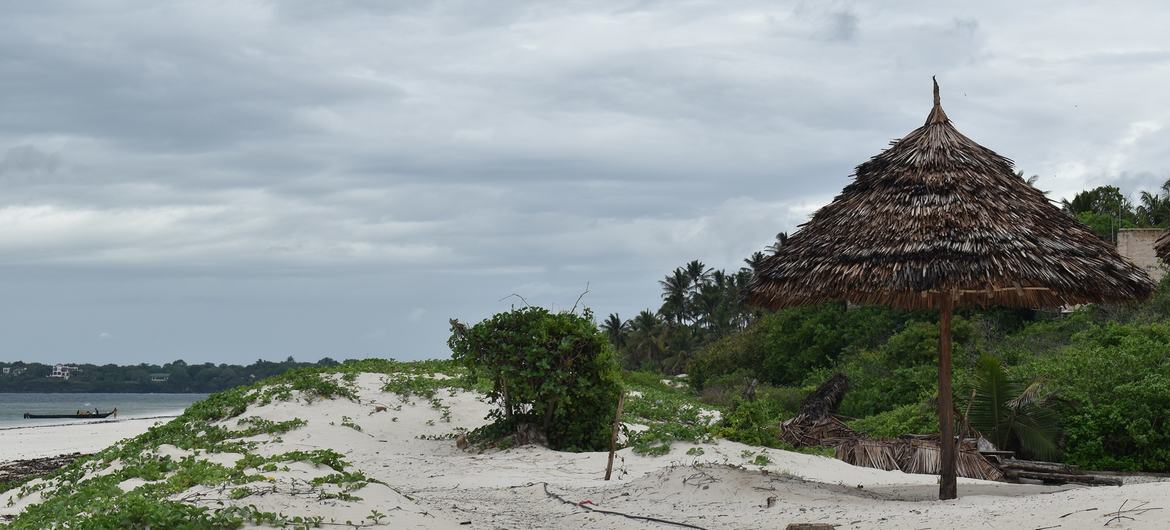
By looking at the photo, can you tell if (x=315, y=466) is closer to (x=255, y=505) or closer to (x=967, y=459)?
(x=255, y=505)

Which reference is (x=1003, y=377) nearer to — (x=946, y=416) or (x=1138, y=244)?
(x=946, y=416)

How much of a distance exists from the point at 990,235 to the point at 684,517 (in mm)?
3937

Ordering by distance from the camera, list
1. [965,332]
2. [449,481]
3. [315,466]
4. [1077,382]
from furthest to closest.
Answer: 1. [965,332]
2. [1077,382]
3. [449,481]
4. [315,466]

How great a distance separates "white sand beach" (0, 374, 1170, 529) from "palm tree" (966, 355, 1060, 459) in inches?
109

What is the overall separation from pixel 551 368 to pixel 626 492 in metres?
4.26

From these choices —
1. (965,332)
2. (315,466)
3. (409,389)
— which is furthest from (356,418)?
(965,332)

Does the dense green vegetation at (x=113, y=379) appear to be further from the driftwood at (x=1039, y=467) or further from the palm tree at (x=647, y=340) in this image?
the driftwood at (x=1039, y=467)

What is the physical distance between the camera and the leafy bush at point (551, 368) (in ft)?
51.0

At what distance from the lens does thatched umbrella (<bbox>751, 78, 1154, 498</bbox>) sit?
9.75 metres

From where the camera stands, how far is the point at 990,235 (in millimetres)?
9883

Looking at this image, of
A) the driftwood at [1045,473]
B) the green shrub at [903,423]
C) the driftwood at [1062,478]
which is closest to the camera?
the driftwood at [1062,478]

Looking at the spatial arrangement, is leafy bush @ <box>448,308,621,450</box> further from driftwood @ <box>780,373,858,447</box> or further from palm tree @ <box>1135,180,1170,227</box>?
palm tree @ <box>1135,180,1170,227</box>

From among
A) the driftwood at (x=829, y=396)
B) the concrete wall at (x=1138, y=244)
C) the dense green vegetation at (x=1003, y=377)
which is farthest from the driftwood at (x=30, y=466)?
the concrete wall at (x=1138, y=244)

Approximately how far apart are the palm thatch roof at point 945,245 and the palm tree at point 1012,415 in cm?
479
